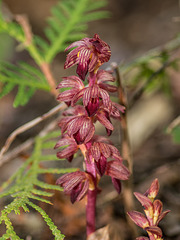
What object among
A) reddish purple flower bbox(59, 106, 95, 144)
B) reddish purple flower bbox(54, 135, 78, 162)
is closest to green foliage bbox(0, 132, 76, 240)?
reddish purple flower bbox(54, 135, 78, 162)

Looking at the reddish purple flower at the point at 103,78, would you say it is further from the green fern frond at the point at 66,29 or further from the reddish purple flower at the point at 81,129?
the green fern frond at the point at 66,29

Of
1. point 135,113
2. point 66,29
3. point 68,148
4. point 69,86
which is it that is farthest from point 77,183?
point 135,113

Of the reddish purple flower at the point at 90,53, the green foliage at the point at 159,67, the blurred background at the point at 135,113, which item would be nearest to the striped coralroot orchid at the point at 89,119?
the reddish purple flower at the point at 90,53

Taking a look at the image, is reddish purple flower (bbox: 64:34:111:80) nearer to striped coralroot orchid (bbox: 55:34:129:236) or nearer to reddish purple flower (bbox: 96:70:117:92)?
striped coralroot orchid (bbox: 55:34:129:236)

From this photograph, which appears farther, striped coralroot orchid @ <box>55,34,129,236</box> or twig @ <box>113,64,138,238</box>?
twig @ <box>113,64,138,238</box>

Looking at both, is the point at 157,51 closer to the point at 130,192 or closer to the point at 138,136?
the point at 130,192

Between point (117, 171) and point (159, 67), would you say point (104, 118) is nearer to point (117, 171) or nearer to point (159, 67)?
point (117, 171)
